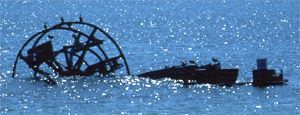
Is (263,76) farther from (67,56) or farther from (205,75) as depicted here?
(67,56)

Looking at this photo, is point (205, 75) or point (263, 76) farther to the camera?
point (205, 75)

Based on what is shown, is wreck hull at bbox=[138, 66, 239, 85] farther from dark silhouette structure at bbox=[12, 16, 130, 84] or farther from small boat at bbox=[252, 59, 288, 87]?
dark silhouette structure at bbox=[12, 16, 130, 84]

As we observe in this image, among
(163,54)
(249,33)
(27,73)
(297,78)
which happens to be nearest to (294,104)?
(297,78)

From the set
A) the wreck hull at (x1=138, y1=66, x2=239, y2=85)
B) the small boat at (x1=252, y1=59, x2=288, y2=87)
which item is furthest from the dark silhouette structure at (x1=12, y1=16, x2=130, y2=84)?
the small boat at (x1=252, y1=59, x2=288, y2=87)

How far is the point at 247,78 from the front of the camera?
8288 centimetres

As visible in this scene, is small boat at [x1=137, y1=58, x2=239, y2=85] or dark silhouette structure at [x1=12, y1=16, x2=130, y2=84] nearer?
small boat at [x1=137, y1=58, x2=239, y2=85]

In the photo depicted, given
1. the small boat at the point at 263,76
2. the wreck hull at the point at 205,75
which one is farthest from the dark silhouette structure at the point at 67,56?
the small boat at the point at 263,76

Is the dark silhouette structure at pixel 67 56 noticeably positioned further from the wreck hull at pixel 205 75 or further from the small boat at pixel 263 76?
the small boat at pixel 263 76

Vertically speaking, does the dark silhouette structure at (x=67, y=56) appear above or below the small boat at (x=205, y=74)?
above

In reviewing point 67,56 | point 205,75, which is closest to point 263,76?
point 205,75

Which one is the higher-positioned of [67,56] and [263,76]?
[67,56]

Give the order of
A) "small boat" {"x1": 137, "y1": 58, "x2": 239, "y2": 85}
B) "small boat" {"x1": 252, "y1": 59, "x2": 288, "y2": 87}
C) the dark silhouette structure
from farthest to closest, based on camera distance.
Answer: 1. the dark silhouette structure
2. "small boat" {"x1": 137, "y1": 58, "x2": 239, "y2": 85}
3. "small boat" {"x1": 252, "y1": 59, "x2": 288, "y2": 87}

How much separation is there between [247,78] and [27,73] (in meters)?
14.6

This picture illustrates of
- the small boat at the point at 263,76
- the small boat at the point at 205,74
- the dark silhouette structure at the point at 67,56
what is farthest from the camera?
the dark silhouette structure at the point at 67,56
